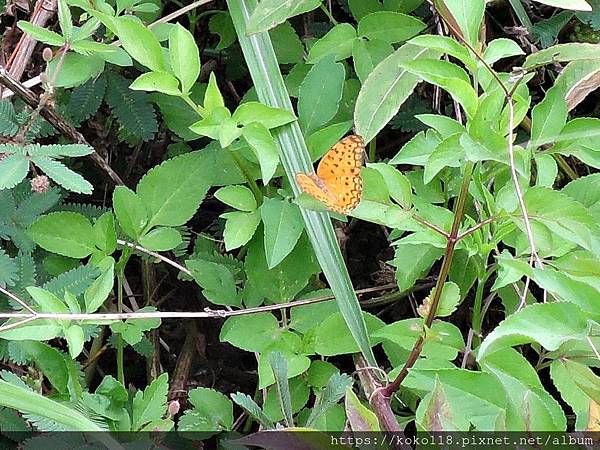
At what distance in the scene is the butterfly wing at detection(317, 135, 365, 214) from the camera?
1040 mm

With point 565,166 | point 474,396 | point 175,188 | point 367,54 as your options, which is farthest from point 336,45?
point 474,396

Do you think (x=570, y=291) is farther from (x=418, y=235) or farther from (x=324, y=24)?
A: (x=324, y=24)

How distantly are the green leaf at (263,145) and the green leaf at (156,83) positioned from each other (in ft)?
0.44

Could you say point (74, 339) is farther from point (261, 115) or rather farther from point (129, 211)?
point (261, 115)

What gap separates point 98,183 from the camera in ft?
5.07

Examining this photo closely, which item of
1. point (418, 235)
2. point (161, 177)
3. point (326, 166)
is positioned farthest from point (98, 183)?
point (418, 235)

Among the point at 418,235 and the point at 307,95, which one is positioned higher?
the point at 307,95

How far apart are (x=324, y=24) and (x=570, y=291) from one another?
0.91 metres

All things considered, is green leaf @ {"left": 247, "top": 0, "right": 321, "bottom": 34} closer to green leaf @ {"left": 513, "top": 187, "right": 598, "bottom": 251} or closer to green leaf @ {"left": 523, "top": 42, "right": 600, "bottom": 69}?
green leaf @ {"left": 523, "top": 42, "right": 600, "bottom": 69}

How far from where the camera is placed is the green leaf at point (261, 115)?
114cm

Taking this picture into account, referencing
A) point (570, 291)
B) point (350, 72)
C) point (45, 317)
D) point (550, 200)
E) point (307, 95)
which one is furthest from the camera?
point (350, 72)

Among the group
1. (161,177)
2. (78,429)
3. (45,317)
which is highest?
(161,177)

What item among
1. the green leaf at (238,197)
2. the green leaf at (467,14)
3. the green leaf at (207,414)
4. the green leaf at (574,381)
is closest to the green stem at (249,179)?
the green leaf at (238,197)

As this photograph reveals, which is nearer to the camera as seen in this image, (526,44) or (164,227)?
(164,227)
